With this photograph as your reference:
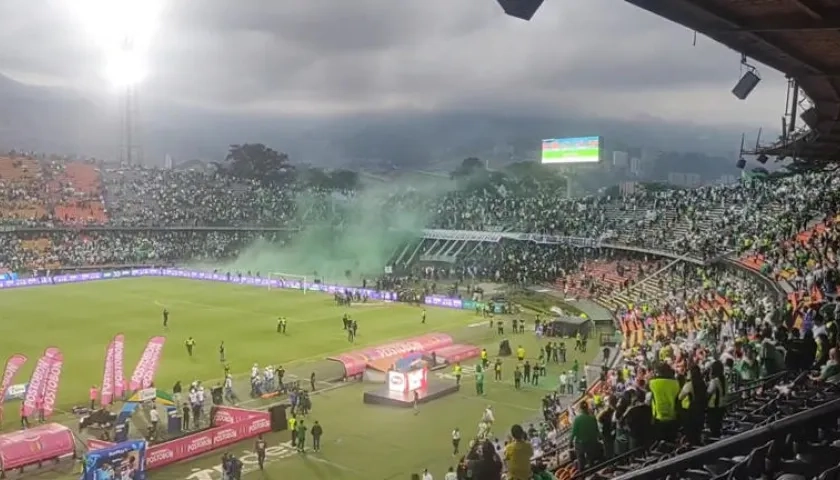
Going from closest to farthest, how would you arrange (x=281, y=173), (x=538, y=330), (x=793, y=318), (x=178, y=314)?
1. (x=793, y=318)
2. (x=538, y=330)
3. (x=178, y=314)
4. (x=281, y=173)

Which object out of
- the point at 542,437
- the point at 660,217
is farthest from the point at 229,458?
the point at 660,217

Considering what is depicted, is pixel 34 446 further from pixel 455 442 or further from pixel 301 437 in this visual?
pixel 455 442

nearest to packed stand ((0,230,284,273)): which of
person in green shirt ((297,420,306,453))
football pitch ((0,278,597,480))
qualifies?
football pitch ((0,278,597,480))

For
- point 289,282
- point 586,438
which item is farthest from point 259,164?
point 586,438

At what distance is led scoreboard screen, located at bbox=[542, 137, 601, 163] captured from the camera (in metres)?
83.1

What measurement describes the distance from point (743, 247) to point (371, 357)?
73.8 feet

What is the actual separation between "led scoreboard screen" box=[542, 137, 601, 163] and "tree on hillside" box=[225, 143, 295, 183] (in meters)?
68.2

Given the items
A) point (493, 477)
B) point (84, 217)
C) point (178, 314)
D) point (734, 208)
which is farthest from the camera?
point (84, 217)

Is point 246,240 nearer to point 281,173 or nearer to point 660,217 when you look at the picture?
point 660,217

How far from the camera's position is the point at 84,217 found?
291ft

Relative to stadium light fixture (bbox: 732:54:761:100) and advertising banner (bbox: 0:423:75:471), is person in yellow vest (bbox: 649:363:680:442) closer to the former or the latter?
stadium light fixture (bbox: 732:54:761:100)

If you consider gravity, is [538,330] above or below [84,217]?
below

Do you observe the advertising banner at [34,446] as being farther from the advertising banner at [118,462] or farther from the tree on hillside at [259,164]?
the tree on hillside at [259,164]

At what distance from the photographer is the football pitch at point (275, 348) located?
22.0 metres
